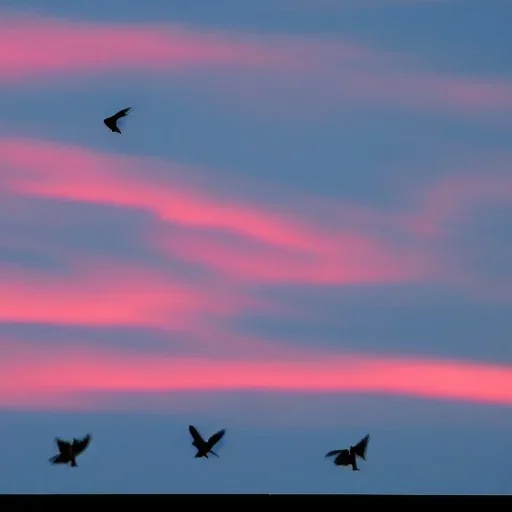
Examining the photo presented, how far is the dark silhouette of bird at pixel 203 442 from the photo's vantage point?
2950 inches

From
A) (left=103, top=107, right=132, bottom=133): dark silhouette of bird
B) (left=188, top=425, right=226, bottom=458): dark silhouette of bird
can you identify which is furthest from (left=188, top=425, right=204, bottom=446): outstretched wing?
(left=103, top=107, right=132, bottom=133): dark silhouette of bird

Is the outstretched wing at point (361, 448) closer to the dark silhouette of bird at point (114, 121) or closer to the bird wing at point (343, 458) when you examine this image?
the bird wing at point (343, 458)

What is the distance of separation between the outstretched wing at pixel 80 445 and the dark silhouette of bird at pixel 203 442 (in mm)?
3813

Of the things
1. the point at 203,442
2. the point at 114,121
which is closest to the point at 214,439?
the point at 203,442

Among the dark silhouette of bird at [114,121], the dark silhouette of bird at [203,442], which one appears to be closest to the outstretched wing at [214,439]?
the dark silhouette of bird at [203,442]

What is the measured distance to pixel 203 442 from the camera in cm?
7544

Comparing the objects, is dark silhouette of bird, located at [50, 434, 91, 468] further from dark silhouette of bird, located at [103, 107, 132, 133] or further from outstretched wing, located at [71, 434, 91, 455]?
dark silhouette of bird, located at [103, 107, 132, 133]

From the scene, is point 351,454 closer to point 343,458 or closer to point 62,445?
point 343,458

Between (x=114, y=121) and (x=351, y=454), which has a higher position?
(x=114, y=121)

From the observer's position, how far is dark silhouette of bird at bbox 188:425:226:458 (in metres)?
74.9

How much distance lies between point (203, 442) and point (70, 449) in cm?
463
